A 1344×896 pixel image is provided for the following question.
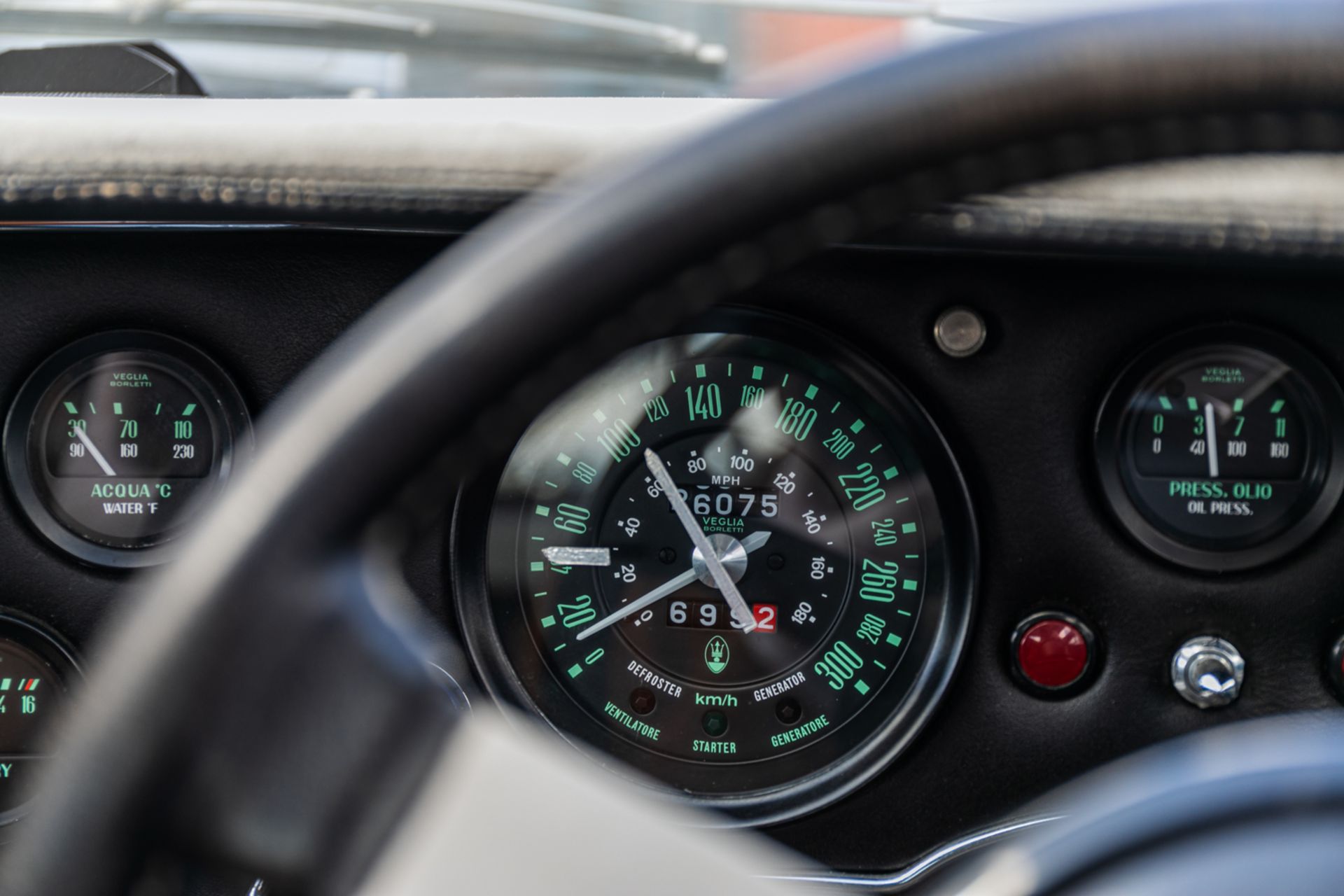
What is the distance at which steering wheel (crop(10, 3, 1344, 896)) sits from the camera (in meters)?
0.60

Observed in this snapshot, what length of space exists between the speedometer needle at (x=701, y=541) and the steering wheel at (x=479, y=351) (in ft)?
3.37

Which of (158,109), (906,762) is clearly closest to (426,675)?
(158,109)

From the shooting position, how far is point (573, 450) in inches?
65.5

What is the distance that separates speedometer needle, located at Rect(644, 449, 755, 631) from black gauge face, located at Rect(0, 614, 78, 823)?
0.80 m

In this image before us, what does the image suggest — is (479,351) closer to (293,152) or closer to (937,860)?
(293,152)

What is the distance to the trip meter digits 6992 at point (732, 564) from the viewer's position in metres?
1.66

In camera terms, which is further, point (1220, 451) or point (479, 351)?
point (1220, 451)

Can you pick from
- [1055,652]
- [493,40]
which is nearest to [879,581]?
[1055,652]

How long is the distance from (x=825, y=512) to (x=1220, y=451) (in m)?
0.51

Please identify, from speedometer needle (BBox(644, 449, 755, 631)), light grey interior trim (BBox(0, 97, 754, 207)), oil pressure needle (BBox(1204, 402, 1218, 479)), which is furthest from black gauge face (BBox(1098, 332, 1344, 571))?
light grey interior trim (BBox(0, 97, 754, 207))

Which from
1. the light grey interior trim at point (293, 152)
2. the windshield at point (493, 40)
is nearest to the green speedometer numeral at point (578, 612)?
the light grey interior trim at point (293, 152)

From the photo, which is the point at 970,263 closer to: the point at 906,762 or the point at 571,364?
the point at 906,762

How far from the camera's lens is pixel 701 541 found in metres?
1.67

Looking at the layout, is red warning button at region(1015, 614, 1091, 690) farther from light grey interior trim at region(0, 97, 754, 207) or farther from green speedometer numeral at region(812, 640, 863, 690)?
light grey interior trim at region(0, 97, 754, 207)
